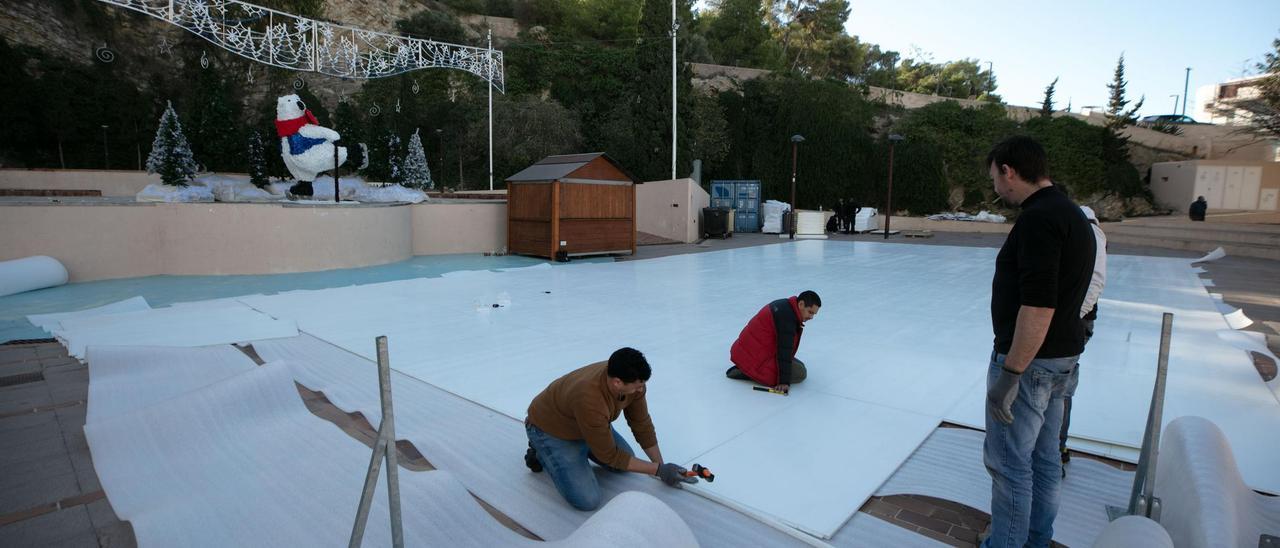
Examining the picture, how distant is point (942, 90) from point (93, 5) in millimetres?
54043

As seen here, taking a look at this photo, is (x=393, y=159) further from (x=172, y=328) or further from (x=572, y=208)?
(x=172, y=328)

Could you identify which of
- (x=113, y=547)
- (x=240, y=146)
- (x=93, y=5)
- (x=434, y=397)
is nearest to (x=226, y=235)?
(x=240, y=146)

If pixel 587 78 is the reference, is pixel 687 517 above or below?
below

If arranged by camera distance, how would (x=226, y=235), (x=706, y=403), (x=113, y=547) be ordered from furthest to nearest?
1. (x=226, y=235)
2. (x=706, y=403)
3. (x=113, y=547)

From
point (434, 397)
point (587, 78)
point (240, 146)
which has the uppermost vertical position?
point (587, 78)

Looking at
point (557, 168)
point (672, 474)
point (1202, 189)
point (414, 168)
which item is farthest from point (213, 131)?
point (1202, 189)

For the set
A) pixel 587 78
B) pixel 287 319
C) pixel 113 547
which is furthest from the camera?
pixel 587 78

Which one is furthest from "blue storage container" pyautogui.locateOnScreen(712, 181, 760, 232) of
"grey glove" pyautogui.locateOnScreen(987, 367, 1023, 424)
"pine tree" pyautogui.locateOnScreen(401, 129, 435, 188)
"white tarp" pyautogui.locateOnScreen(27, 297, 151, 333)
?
"grey glove" pyautogui.locateOnScreen(987, 367, 1023, 424)

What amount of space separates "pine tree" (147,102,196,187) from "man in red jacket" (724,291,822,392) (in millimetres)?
12263

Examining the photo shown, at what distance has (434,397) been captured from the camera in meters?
4.60

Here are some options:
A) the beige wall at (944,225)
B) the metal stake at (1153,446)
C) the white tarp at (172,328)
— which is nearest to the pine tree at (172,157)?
the white tarp at (172,328)

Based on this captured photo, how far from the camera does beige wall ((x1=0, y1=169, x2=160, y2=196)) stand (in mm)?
18203

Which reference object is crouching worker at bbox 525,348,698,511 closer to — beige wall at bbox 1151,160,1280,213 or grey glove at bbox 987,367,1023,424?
grey glove at bbox 987,367,1023,424

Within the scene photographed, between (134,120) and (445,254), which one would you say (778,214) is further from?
(134,120)
